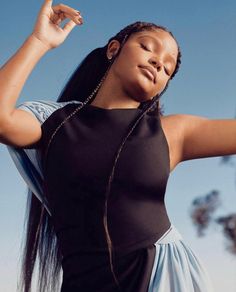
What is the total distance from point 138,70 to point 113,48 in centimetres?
26

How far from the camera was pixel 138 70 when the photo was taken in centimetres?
184

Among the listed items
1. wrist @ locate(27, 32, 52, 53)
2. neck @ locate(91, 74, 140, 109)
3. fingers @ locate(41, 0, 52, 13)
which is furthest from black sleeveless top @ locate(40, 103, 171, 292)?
fingers @ locate(41, 0, 52, 13)

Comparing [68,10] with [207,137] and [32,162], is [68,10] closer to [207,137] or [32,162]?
[32,162]

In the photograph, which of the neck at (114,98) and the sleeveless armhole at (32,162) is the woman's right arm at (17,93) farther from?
the neck at (114,98)

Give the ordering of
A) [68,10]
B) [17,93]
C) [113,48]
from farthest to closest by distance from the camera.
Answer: [113,48]
[68,10]
[17,93]

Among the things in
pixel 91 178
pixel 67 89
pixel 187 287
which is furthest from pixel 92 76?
pixel 187 287

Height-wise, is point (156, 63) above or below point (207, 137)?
above

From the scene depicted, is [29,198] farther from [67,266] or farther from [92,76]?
[92,76]

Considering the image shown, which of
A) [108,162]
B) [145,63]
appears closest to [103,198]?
[108,162]

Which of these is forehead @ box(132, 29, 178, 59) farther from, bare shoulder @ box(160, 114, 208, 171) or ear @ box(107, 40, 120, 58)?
bare shoulder @ box(160, 114, 208, 171)

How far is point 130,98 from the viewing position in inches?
74.8

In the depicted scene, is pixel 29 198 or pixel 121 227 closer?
pixel 121 227

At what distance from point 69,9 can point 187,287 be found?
0.86 meters

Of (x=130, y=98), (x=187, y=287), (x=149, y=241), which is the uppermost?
(x=130, y=98)
